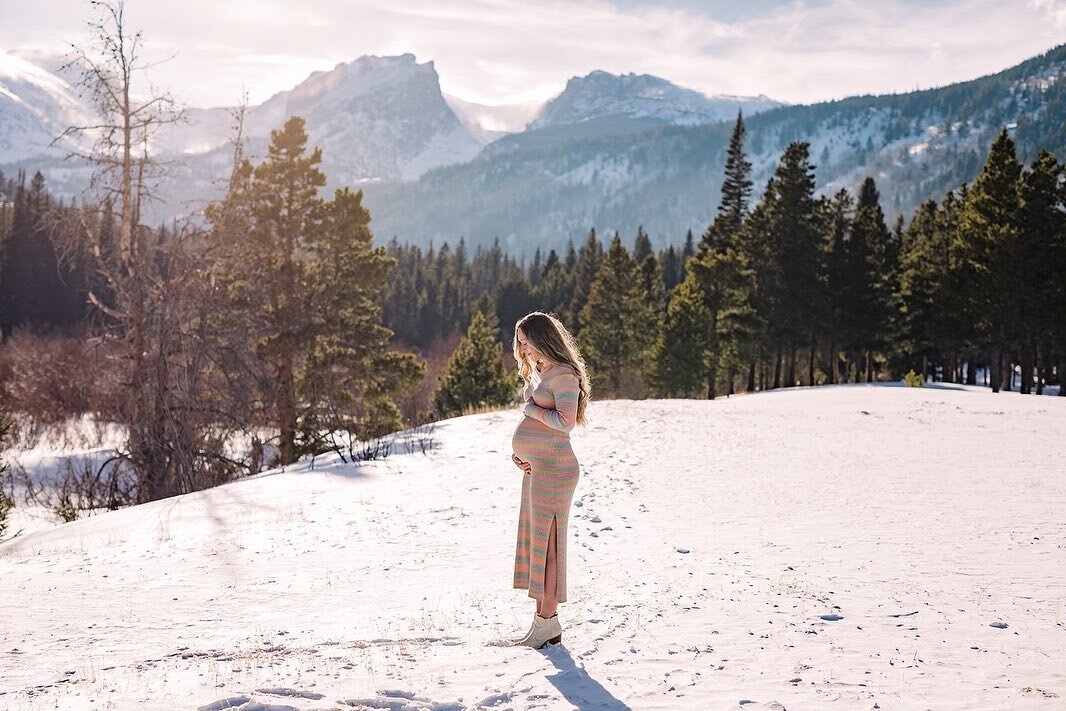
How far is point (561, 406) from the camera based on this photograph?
521 centimetres

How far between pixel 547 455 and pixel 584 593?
2020mm

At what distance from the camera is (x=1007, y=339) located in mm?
34656

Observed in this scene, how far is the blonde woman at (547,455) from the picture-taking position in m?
5.27

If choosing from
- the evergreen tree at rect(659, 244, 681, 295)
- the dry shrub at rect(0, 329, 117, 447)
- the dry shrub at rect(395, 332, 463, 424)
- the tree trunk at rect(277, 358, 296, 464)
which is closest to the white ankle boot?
the tree trunk at rect(277, 358, 296, 464)

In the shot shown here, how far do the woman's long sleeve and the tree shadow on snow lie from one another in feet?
5.31

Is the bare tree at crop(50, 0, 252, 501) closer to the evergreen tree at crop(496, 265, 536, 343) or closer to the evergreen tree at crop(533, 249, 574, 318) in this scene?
the evergreen tree at crop(533, 249, 574, 318)

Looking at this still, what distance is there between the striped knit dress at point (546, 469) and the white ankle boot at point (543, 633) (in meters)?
0.17

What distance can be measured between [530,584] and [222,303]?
1613cm

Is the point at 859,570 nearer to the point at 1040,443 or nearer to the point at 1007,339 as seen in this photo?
the point at 1040,443

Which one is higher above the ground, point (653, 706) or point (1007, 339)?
point (1007, 339)

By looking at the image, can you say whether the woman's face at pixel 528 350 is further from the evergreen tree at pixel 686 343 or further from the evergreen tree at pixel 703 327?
the evergreen tree at pixel 686 343

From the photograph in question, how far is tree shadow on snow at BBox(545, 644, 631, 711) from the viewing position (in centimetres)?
436

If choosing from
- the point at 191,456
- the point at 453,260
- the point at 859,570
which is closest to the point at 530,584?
the point at 859,570

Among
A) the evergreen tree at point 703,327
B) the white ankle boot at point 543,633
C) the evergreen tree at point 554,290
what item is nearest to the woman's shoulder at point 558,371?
the white ankle boot at point 543,633
